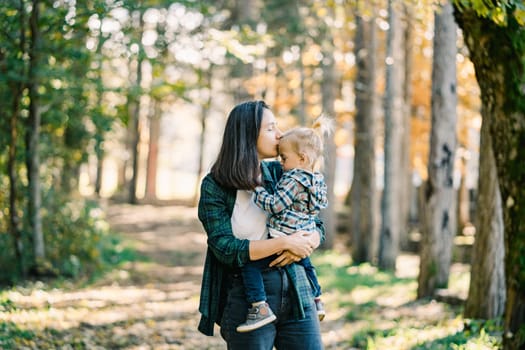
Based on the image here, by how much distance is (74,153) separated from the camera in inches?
506

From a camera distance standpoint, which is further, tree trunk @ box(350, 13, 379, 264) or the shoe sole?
tree trunk @ box(350, 13, 379, 264)

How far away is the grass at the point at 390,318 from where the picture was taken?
20.2 ft

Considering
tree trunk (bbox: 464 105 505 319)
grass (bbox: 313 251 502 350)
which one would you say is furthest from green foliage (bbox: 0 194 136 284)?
tree trunk (bbox: 464 105 505 319)

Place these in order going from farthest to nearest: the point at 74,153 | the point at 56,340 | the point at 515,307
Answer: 1. the point at 74,153
2. the point at 56,340
3. the point at 515,307

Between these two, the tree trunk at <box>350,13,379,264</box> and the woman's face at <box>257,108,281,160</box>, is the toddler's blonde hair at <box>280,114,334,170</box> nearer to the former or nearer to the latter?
the woman's face at <box>257,108,281,160</box>

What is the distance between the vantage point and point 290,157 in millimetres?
3312

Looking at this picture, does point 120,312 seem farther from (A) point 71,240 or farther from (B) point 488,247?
(B) point 488,247

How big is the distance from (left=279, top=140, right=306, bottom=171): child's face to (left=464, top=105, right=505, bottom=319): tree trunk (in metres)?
4.29

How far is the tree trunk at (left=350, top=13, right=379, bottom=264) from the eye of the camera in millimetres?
14469

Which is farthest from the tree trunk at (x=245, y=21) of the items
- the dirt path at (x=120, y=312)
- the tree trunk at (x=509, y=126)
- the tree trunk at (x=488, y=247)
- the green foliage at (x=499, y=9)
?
the green foliage at (x=499, y=9)

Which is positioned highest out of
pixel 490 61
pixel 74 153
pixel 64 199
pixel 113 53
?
pixel 113 53

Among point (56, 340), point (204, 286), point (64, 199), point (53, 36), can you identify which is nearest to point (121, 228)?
point (64, 199)

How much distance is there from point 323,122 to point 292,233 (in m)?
0.66

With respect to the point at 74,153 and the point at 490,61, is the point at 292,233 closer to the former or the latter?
the point at 490,61
